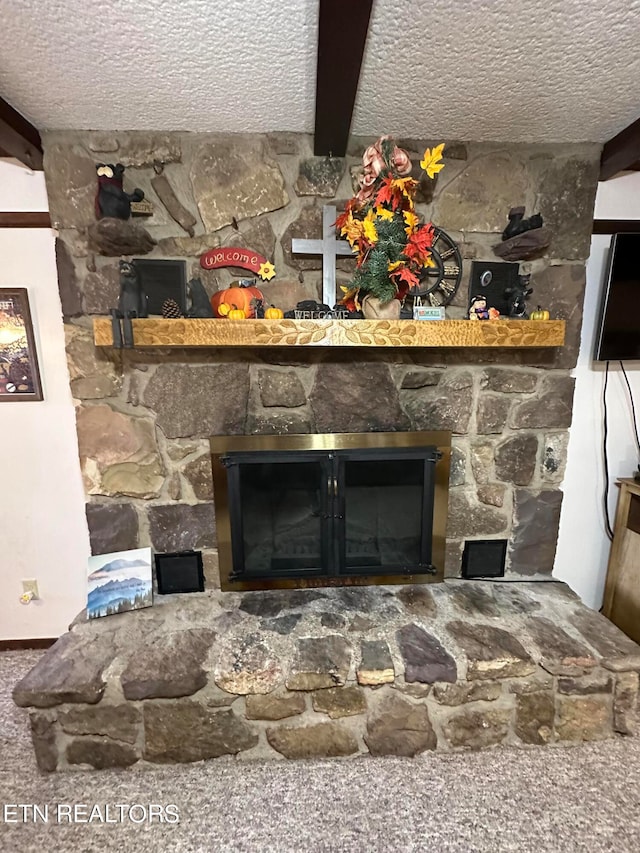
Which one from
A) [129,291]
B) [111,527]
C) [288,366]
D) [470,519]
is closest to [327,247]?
[288,366]

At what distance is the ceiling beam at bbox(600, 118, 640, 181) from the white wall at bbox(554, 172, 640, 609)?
92 millimetres

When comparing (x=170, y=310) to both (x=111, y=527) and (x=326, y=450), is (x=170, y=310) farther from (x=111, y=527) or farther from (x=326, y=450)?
(x=111, y=527)

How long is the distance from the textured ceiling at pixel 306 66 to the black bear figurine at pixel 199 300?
56cm

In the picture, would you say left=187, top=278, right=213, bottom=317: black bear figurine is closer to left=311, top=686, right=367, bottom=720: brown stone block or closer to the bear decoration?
the bear decoration

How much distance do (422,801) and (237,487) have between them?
3.89 ft

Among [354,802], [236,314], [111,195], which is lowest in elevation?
[354,802]

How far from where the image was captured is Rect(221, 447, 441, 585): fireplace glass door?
162 cm

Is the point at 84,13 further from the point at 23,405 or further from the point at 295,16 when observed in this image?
the point at 23,405

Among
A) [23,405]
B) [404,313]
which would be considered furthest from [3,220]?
[404,313]

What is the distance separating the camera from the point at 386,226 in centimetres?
129

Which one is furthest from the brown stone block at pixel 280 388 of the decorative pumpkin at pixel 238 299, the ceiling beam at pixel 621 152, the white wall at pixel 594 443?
the ceiling beam at pixel 621 152

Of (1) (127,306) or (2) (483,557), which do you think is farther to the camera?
(2) (483,557)

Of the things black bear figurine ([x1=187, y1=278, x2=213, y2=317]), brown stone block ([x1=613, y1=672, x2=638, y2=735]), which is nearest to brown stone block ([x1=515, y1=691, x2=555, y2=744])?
brown stone block ([x1=613, y1=672, x2=638, y2=735])

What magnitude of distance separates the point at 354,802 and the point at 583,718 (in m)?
0.84
